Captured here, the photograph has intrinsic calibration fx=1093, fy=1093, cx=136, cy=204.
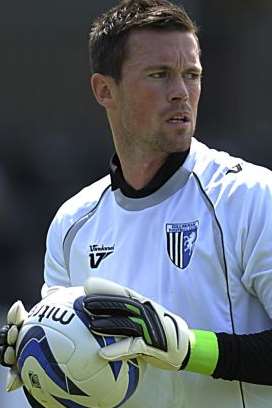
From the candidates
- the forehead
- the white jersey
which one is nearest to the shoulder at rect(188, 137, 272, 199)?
the white jersey

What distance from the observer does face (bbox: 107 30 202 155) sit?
255 centimetres

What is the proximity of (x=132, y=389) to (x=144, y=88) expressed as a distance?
2.35 ft

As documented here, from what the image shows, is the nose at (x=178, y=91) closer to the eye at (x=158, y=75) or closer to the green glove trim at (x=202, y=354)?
the eye at (x=158, y=75)

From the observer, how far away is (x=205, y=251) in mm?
2438

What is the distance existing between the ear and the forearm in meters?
0.73

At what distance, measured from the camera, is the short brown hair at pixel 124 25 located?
2.61 metres

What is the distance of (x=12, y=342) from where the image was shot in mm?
2461

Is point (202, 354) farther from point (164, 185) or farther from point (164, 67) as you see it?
point (164, 67)

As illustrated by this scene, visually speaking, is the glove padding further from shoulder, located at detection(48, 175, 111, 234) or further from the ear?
the ear

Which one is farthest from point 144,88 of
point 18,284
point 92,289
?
point 18,284

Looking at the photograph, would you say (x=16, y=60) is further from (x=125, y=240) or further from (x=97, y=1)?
(x=125, y=240)

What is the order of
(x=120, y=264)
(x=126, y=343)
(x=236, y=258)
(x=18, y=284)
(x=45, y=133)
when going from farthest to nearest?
(x=45, y=133)
(x=18, y=284)
(x=120, y=264)
(x=236, y=258)
(x=126, y=343)

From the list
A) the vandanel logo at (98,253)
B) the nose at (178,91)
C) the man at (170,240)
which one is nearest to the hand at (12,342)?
the man at (170,240)

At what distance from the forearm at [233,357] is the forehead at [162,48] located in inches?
A: 25.9
